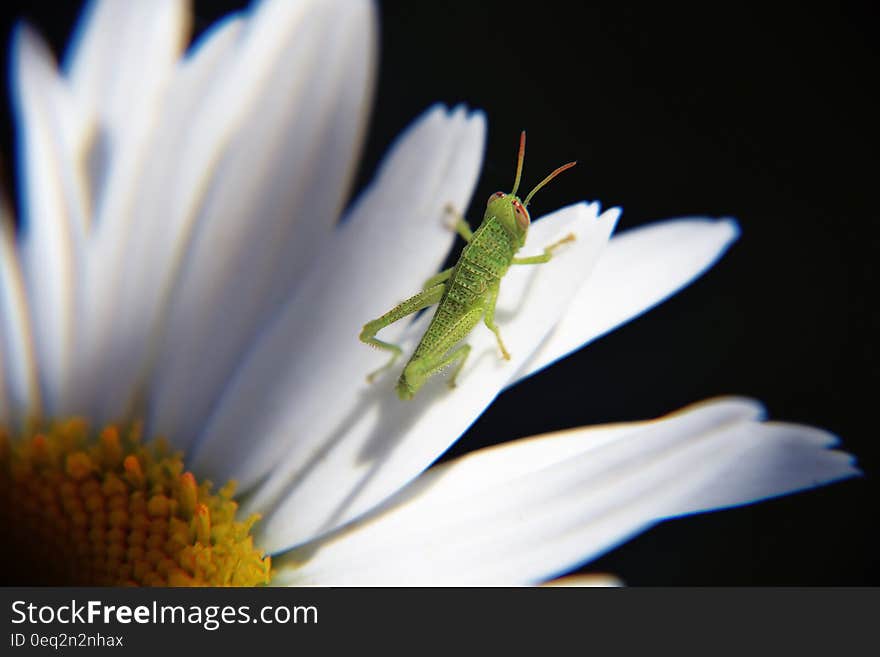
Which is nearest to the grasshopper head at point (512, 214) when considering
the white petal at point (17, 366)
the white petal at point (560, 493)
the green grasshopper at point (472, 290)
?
the green grasshopper at point (472, 290)

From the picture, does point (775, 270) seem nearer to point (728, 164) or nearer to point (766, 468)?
point (728, 164)

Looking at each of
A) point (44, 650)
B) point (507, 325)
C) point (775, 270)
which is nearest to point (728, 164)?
point (775, 270)

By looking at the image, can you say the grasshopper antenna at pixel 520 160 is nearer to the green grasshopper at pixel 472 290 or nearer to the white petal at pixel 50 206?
the green grasshopper at pixel 472 290

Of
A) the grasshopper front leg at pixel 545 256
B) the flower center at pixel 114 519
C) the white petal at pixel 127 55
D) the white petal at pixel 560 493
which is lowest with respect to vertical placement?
the white petal at pixel 560 493

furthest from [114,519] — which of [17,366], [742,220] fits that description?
[742,220]

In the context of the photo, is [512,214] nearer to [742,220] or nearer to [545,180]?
[545,180]

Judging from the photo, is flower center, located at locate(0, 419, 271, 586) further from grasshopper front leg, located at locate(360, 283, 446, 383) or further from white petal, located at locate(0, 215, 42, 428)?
grasshopper front leg, located at locate(360, 283, 446, 383)
